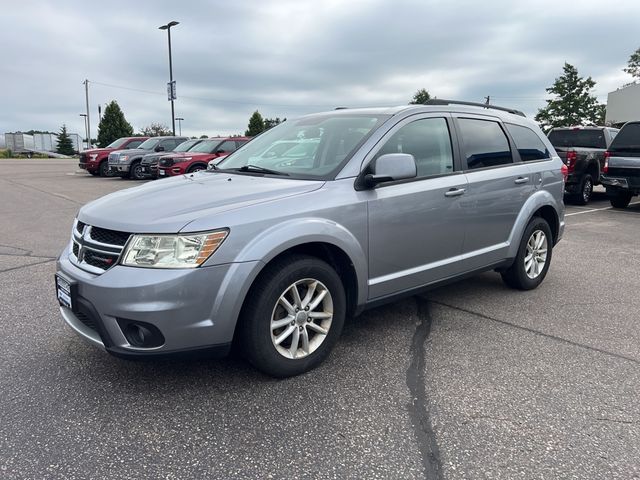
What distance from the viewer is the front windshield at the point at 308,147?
12.2 ft

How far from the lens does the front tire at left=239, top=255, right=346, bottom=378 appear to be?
2994mm

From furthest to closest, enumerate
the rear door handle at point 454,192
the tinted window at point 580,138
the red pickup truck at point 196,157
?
the red pickup truck at point 196,157 → the tinted window at point 580,138 → the rear door handle at point 454,192

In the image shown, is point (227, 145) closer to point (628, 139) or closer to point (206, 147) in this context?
point (206, 147)

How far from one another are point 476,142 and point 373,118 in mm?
1116

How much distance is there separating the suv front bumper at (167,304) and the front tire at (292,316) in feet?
0.46

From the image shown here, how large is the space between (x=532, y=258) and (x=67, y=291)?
4213 mm

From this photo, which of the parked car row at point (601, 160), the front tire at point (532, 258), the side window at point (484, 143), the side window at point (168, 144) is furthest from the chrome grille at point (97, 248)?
the side window at point (168, 144)

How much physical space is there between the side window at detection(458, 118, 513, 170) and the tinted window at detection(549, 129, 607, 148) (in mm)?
9576

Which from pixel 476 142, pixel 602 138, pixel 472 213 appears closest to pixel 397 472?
pixel 472 213

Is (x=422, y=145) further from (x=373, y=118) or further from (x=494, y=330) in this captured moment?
(x=494, y=330)

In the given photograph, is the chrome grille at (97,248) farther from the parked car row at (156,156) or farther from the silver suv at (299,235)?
the parked car row at (156,156)

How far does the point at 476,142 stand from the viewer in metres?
4.55

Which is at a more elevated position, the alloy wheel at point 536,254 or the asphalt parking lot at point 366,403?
the alloy wheel at point 536,254

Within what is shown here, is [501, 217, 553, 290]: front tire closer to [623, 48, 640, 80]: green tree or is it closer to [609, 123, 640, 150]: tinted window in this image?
[609, 123, 640, 150]: tinted window
